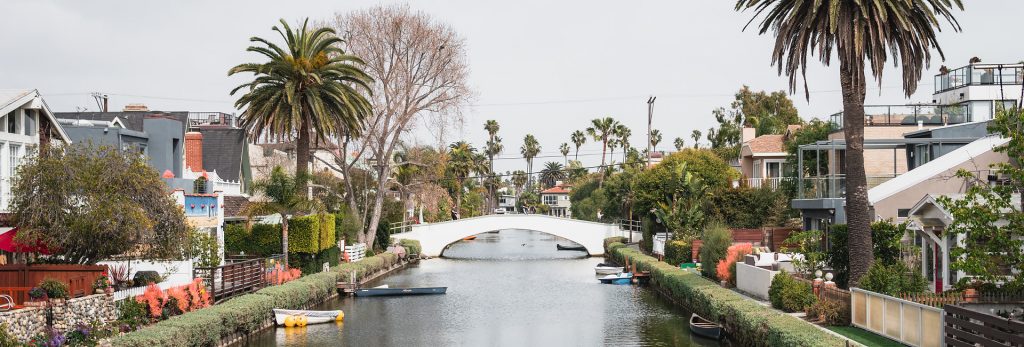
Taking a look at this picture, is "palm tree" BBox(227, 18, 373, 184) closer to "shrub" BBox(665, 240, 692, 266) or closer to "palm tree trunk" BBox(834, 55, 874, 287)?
"shrub" BBox(665, 240, 692, 266)

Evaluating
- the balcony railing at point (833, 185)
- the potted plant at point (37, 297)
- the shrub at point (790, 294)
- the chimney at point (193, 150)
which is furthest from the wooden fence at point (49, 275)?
the chimney at point (193, 150)

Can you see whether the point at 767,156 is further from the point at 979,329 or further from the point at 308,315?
the point at 979,329

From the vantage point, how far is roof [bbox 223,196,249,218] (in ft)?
171

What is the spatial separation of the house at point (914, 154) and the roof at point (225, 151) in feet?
102

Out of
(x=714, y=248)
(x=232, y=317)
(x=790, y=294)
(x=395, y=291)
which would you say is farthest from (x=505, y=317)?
(x=790, y=294)

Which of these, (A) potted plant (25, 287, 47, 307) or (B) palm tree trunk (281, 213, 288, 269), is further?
(B) palm tree trunk (281, 213, 288, 269)

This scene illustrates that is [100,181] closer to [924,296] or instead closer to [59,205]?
[59,205]

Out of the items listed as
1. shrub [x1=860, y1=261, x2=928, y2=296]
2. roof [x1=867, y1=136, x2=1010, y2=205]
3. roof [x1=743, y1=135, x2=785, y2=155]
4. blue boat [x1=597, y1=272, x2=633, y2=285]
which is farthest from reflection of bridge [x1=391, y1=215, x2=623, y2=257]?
shrub [x1=860, y1=261, x2=928, y2=296]

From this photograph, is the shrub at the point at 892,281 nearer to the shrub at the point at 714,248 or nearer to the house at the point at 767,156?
the shrub at the point at 714,248

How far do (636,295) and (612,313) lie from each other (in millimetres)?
8238

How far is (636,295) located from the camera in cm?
5228

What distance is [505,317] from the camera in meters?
43.4

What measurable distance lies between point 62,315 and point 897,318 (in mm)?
19520

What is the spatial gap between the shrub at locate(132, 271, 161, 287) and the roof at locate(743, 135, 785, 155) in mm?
44628
